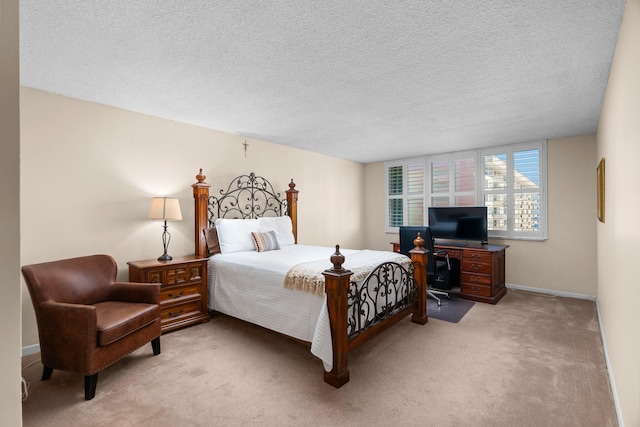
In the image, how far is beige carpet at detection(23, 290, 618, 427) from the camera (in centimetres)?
194

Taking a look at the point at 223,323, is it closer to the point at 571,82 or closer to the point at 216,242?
the point at 216,242

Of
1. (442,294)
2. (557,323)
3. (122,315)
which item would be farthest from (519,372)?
(122,315)

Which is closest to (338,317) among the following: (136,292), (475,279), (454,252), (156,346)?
(156,346)

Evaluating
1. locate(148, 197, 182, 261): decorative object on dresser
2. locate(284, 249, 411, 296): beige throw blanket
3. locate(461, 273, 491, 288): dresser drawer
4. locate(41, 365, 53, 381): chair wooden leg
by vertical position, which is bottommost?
locate(41, 365, 53, 381): chair wooden leg

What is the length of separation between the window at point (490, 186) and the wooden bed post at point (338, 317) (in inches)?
158

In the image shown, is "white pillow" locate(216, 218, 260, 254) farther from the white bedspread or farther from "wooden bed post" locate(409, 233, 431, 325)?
"wooden bed post" locate(409, 233, 431, 325)

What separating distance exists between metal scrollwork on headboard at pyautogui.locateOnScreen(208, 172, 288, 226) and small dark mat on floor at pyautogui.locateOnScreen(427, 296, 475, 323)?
267cm

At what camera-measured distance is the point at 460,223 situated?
5168 millimetres

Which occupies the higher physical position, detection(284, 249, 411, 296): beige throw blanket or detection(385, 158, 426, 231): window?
detection(385, 158, 426, 231): window

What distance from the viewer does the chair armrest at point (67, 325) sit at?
2137 mm

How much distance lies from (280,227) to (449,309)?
2593 millimetres

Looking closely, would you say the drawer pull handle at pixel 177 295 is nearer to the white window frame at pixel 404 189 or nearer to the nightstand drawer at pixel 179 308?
the nightstand drawer at pixel 179 308

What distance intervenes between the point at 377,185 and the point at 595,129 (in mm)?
3674

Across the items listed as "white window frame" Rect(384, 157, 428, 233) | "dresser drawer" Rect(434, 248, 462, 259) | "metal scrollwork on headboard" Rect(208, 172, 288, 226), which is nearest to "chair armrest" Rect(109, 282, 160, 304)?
"metal scrollwork on headboard" Rect(208, 172, 288, 226)
